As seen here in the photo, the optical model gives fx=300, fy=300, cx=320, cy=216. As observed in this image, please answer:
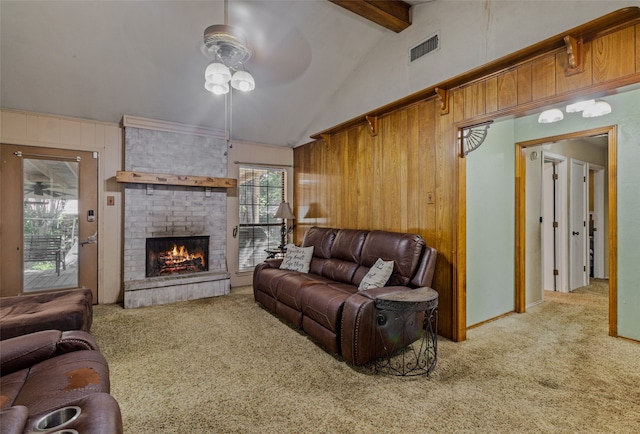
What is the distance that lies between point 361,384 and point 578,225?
5.11 metres

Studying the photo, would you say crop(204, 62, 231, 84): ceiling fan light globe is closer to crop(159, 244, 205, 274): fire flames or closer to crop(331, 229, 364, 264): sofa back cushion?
crop(331, 229, 364, 264): sofa back cushion

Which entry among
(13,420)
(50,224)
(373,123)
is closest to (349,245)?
(373,123)

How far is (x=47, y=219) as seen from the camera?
409 cm

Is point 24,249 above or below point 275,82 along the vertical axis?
below

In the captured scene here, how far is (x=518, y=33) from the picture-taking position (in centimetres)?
252

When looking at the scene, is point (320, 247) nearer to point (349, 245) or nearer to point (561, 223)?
point (349, 245)

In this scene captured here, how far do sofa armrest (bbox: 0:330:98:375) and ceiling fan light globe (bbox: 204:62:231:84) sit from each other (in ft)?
7.74

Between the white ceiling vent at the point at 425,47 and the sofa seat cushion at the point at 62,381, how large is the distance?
12.9 feet

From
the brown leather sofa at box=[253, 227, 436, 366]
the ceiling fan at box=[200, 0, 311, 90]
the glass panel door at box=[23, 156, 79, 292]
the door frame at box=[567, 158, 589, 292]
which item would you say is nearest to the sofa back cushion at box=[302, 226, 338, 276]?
the brown leather sofa at box=[253, 227, 436, 366]

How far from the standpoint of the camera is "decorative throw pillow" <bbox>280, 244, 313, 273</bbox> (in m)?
4.05

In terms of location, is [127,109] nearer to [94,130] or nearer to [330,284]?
[94,130]

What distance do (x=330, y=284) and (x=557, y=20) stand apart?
3031mm

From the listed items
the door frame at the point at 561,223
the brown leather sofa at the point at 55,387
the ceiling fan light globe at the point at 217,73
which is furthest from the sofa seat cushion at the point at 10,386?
the door frame at the point at 561,223

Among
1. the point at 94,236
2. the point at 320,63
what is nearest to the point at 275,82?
the point at 320,63
